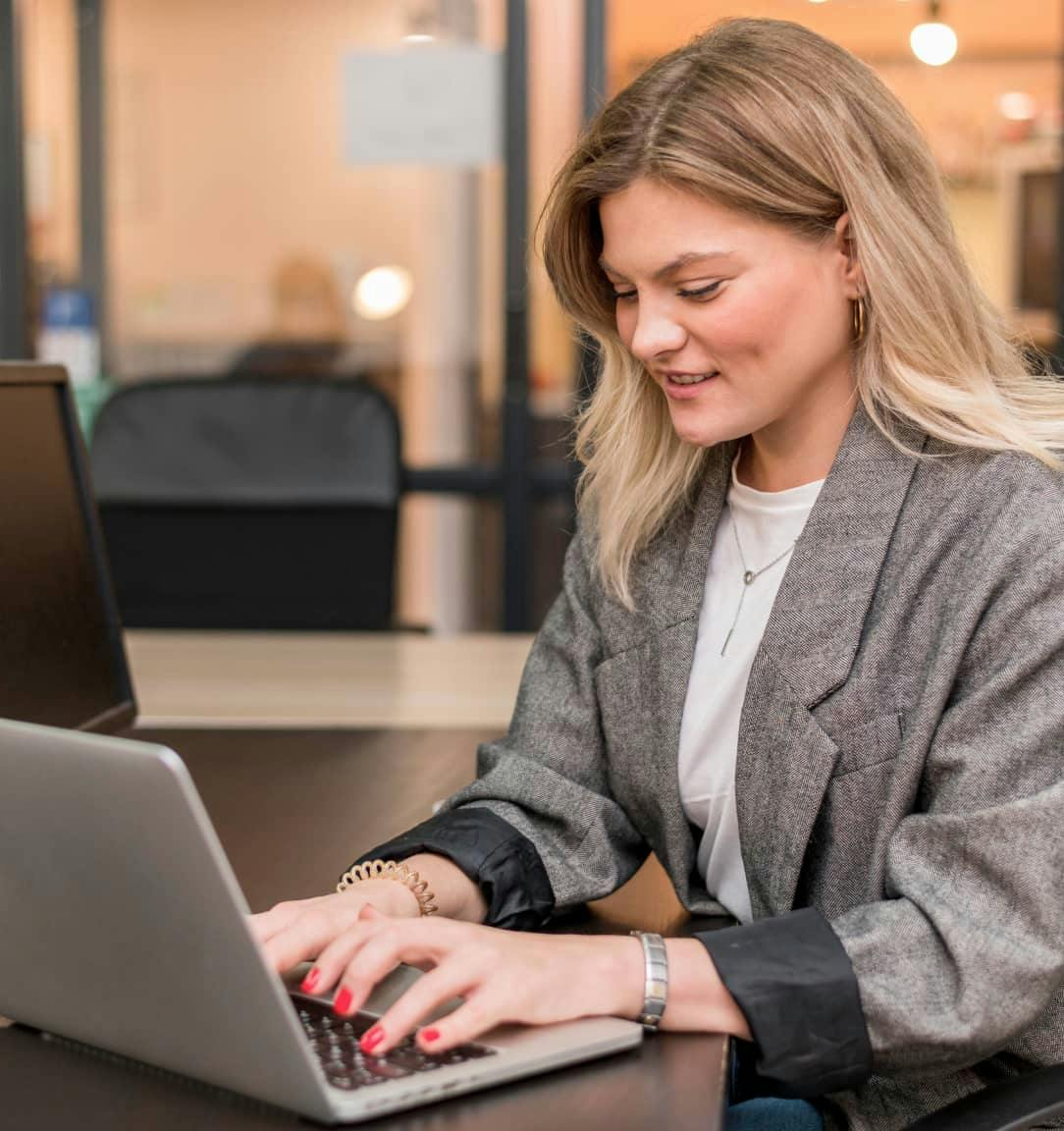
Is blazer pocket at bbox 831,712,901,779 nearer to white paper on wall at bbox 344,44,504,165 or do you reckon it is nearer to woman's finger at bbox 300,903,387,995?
woman's finger at bbox 300,903,387,995

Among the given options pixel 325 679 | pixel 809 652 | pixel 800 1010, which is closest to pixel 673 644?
pixel 809 652

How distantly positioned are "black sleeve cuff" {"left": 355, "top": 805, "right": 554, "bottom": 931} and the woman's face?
0.32 m

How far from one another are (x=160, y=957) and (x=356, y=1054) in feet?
0.40

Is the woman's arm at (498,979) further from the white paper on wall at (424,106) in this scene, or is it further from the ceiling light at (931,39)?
the ceiling light at (931,39)

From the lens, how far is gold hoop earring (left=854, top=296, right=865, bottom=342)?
1.24 meters

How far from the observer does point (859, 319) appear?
4.10 ft

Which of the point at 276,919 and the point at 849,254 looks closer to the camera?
the point at 276,919

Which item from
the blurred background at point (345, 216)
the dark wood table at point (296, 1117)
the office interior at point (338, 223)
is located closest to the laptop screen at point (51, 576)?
the dark wood table at point (296, 1117)

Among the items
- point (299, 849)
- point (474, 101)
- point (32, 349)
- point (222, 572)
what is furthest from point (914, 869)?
point (32, 349)

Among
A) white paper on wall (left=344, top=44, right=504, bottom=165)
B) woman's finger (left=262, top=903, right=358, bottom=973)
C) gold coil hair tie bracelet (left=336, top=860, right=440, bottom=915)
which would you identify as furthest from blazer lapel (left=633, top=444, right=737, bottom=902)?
white paper on wall (left=344, top=44, right=504, bottom=165)

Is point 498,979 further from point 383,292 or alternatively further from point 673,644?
point 383,292

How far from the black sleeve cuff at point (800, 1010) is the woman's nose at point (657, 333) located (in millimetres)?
419

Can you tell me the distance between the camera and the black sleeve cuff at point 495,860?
3.94 feet

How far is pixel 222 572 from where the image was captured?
2752mm
